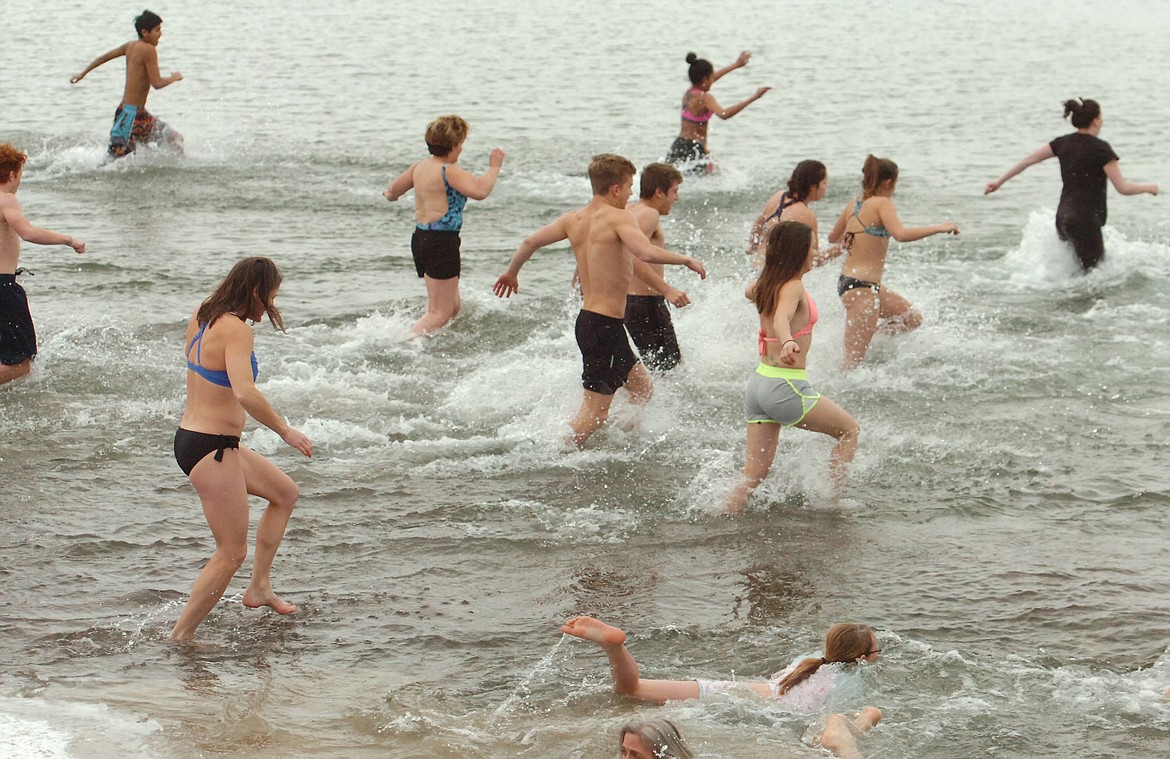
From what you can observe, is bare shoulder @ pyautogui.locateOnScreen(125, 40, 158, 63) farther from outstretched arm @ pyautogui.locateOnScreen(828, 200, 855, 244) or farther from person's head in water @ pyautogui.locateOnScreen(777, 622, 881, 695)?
person's head in water @ pyautogui.locateOnScreen(777, 622, 881, 695)

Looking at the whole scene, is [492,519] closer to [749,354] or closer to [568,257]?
[749,354]

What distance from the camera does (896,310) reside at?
10.7m

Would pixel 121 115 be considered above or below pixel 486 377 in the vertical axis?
above

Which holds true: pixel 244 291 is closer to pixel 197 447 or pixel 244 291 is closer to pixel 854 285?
pixel 197 447

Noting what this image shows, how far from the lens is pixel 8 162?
9.07 metres

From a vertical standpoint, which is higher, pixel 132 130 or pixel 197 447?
pixel 132 130

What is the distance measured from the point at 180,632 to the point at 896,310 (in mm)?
6148

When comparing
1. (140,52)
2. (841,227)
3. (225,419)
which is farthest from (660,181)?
(140,52)

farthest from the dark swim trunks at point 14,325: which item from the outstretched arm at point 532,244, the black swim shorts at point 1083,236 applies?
the black swim shorts at point 1083,236

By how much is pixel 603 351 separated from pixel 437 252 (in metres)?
2.80

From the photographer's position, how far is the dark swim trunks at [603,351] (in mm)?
8664

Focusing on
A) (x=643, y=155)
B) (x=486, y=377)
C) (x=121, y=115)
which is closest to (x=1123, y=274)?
(x=486, y=377)

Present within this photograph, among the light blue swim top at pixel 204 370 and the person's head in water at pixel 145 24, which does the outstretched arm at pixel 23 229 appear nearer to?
the light blue swim top at pixel 204 370

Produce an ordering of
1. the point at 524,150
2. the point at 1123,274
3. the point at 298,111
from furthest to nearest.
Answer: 1. the point at 298,111
2. the point at 524,150
3. the point at 1123,274
